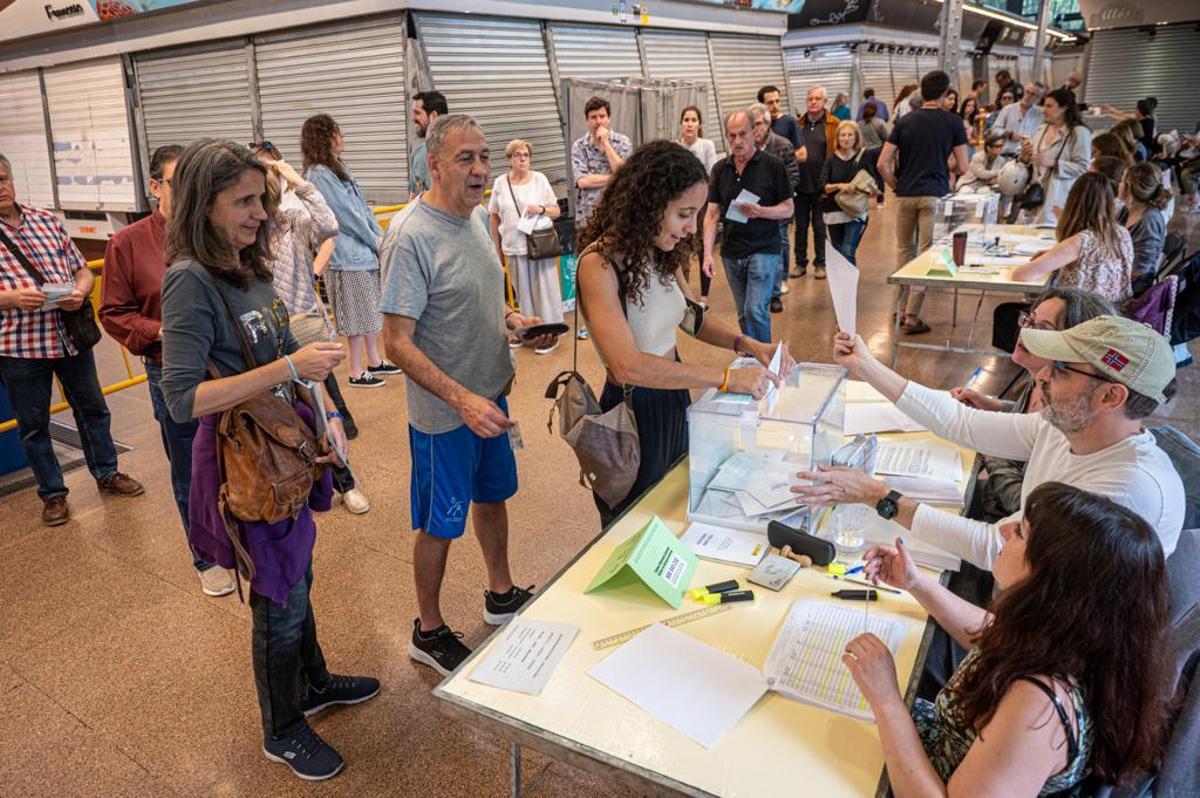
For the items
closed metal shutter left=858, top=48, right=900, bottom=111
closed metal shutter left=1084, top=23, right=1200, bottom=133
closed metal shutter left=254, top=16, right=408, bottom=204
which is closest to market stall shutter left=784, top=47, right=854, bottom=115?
closed metal shutter left=858, top=48, right=900, bottom=111

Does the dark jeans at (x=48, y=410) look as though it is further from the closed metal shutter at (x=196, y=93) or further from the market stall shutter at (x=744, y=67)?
the market stall shutter at (x=744, y=67)

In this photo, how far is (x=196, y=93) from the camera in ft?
29.5

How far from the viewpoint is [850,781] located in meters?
1.27

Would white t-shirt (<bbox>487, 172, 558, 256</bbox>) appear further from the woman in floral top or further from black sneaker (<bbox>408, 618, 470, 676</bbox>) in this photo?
black sneaker (<bbox>408, 618, 470, 676</bbox>)

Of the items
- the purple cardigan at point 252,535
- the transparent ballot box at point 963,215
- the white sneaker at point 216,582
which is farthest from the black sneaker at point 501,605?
the transparent ballot box at point 963,215

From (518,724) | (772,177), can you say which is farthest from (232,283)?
(772,177)

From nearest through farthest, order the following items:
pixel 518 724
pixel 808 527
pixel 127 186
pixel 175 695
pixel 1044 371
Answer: pixel 518 724, pixel 1044 371, pixel 808 527, pixel 175 695, pixel 127 186

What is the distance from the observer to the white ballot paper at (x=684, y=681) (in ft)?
4.63

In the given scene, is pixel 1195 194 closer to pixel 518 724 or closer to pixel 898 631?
pixel 898 631

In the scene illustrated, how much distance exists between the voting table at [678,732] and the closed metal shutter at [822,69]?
15248 millimetres

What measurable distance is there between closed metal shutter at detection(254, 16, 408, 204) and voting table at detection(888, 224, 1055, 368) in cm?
517

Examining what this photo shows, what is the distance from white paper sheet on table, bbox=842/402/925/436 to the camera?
102 inches

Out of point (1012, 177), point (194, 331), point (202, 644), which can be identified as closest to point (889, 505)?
point (194, 331)

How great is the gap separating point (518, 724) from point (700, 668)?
384mm
